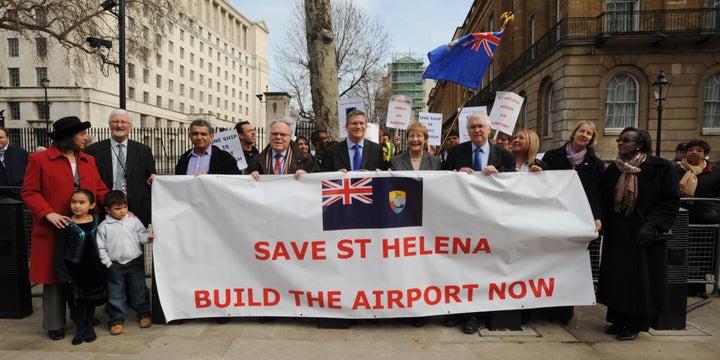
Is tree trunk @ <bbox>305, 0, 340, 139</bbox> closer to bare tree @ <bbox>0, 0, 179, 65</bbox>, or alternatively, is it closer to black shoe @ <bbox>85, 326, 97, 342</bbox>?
black shoe @ <bbox>85, 326, 97, 342</bbox>

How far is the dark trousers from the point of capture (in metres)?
4.09

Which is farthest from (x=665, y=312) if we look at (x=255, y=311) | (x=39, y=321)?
(x=39, y=321)

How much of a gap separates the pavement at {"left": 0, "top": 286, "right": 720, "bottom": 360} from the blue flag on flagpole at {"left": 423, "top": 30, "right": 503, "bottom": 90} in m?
3.55

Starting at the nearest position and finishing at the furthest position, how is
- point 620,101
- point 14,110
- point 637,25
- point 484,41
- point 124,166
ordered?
point 124,166 → point 484,41 → point 620,101 → point 637,25 → point 14,110

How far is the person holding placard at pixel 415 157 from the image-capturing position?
442 cm

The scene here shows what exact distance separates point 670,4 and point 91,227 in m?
25.2

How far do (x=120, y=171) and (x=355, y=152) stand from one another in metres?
2.36

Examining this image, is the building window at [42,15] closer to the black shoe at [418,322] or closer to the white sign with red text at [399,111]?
the white sign with red text at [399,111]

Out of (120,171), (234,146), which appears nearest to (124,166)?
(120,171)

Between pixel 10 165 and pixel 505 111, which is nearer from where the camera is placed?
pixel 10 165

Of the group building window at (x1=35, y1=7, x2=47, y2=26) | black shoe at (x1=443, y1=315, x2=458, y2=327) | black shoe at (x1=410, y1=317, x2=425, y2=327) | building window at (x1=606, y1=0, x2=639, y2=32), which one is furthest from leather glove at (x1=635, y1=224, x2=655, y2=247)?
building window at (x1=606, y1=0, x2=639, y2=32)

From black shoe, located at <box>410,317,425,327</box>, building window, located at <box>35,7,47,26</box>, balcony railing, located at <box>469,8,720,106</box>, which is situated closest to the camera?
black shoe, located at <box>410,317,425,327</box>

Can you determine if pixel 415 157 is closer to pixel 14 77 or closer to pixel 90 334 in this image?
pixel 90 334

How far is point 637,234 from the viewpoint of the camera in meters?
3.93
